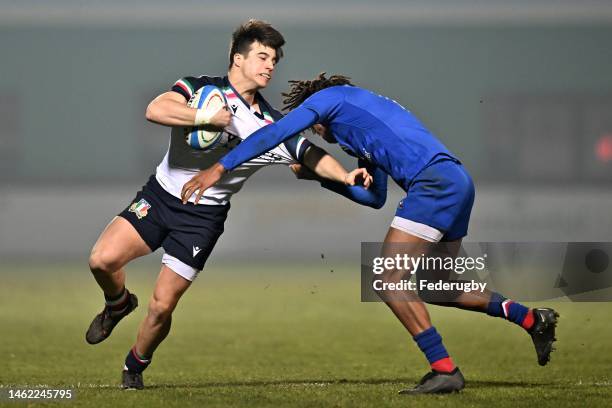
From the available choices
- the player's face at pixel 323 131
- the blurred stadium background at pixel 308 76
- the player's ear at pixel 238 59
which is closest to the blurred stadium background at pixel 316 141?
the blurred stadium background at pixel 308 76

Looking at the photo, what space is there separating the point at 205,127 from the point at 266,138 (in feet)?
1.90

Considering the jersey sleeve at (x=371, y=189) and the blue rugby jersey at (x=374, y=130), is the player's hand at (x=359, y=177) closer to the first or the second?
the blue rugby jersey at (x=374, y=130)

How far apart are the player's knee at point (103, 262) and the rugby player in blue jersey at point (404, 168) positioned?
2.35 ft

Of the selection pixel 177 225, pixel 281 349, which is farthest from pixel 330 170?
pixel 281 349

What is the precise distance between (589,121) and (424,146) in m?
16.8

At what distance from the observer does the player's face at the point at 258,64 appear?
26.2 ft

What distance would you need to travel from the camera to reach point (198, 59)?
79.9 ft

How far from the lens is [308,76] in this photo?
2350 cm

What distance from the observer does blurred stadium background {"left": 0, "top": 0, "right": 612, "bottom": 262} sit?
22031 mm

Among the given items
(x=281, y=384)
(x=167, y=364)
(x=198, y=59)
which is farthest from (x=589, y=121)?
(x=281, y=384)

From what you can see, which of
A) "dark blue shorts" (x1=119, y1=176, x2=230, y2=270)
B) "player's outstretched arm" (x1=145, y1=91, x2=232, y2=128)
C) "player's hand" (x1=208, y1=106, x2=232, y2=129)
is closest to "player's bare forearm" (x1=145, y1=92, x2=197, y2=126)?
"player's outstretched arm" (x1=145, y1=91, x2=232, y2=128)

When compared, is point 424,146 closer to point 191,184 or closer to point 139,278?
point 191,184

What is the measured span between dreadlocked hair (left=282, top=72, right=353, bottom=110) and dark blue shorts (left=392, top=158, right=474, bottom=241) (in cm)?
91

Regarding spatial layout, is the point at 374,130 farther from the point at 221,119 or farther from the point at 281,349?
the point at 281,349
